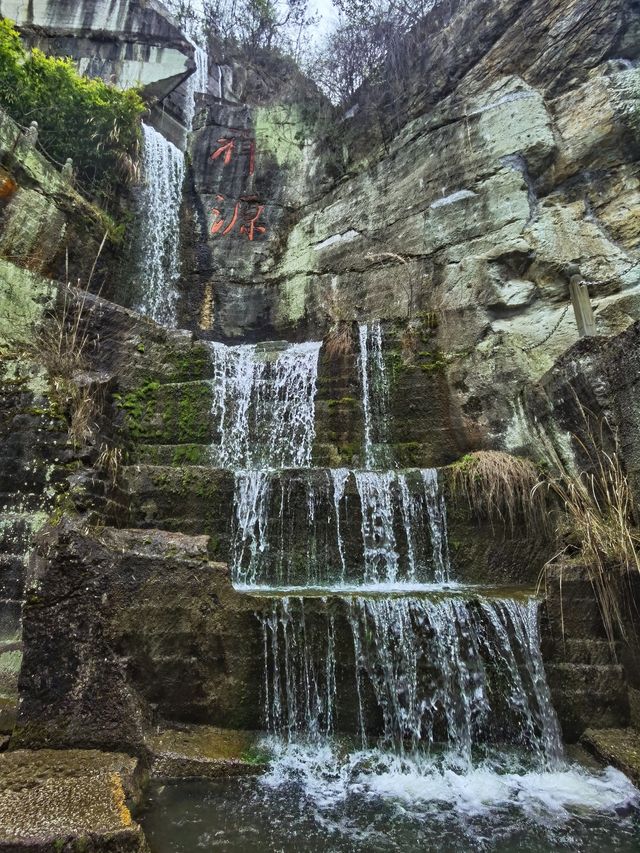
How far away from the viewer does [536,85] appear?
28.3ft

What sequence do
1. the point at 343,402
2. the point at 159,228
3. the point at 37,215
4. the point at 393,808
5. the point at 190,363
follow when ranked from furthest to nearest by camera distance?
the point at 159,228 < the point at 37,215 < the point at 190,363 < the point at 343,402 < the point at 393,808

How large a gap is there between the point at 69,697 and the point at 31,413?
2484 mm

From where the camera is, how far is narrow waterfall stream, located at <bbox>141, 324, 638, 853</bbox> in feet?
8.27

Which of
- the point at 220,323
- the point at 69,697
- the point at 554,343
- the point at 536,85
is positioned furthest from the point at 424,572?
the point at 536,85

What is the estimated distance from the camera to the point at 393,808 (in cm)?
269

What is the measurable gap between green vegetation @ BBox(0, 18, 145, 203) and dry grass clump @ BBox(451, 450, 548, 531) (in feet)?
→ 30.7

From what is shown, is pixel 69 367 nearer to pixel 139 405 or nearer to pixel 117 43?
pixel 139 405

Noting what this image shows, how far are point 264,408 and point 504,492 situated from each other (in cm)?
318

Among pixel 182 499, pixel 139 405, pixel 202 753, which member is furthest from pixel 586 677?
pixel 139 405

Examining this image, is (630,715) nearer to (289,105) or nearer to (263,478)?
(263,478)

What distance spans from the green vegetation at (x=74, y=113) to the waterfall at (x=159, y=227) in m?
0.48

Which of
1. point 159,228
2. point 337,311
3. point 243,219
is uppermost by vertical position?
point 243,219

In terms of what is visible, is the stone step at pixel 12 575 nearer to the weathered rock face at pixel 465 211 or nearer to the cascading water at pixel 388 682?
the cascading water at pixel 388 682

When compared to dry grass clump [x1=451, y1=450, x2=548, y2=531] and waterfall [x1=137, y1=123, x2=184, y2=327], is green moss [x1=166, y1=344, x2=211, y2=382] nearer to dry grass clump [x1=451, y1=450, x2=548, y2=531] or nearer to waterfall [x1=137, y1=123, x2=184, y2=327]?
waterfall [x1=137, y1=123, x2=184, y2=327]
